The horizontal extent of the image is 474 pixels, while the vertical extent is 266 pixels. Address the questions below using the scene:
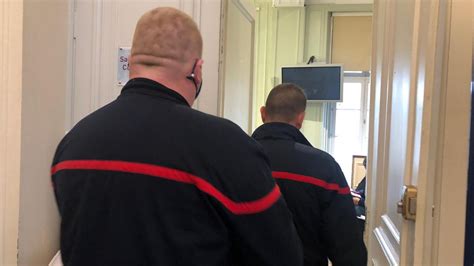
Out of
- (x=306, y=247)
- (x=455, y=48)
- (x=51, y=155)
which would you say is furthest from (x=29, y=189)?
(x=306, y=247)

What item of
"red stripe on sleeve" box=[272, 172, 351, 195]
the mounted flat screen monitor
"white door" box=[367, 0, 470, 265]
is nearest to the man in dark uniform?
"red stripe on sleeve" box=[272, 172, 351, 195]

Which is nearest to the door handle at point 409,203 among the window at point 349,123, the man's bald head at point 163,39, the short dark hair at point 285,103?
the man's bald head at point 163,39

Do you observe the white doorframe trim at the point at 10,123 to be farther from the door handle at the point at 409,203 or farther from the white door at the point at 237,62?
the white door at the point at 237,62

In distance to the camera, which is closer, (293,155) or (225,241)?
(225,241)

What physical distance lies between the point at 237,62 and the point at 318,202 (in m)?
0.87

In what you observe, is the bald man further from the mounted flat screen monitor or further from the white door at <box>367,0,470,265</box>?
the mounted flat screen monitor

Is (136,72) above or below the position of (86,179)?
above

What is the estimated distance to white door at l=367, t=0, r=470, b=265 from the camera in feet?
2.79

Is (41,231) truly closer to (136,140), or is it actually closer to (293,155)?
(136,140)

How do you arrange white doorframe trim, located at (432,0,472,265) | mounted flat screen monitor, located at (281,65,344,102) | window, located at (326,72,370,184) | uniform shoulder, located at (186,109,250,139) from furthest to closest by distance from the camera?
window, located at (326,72,370,184)
mounted flat screen monitor, located at (281,65,344,102)
uniform shoulder, located at (186,109,250,139)
white doorframe trim, located at (432,0,472,265)

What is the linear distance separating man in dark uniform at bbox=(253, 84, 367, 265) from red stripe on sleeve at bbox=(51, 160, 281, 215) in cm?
86

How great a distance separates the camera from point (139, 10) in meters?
1.87

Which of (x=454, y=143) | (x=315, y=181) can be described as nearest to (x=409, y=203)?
(x=454, y=143)

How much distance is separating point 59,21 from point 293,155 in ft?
3.53
